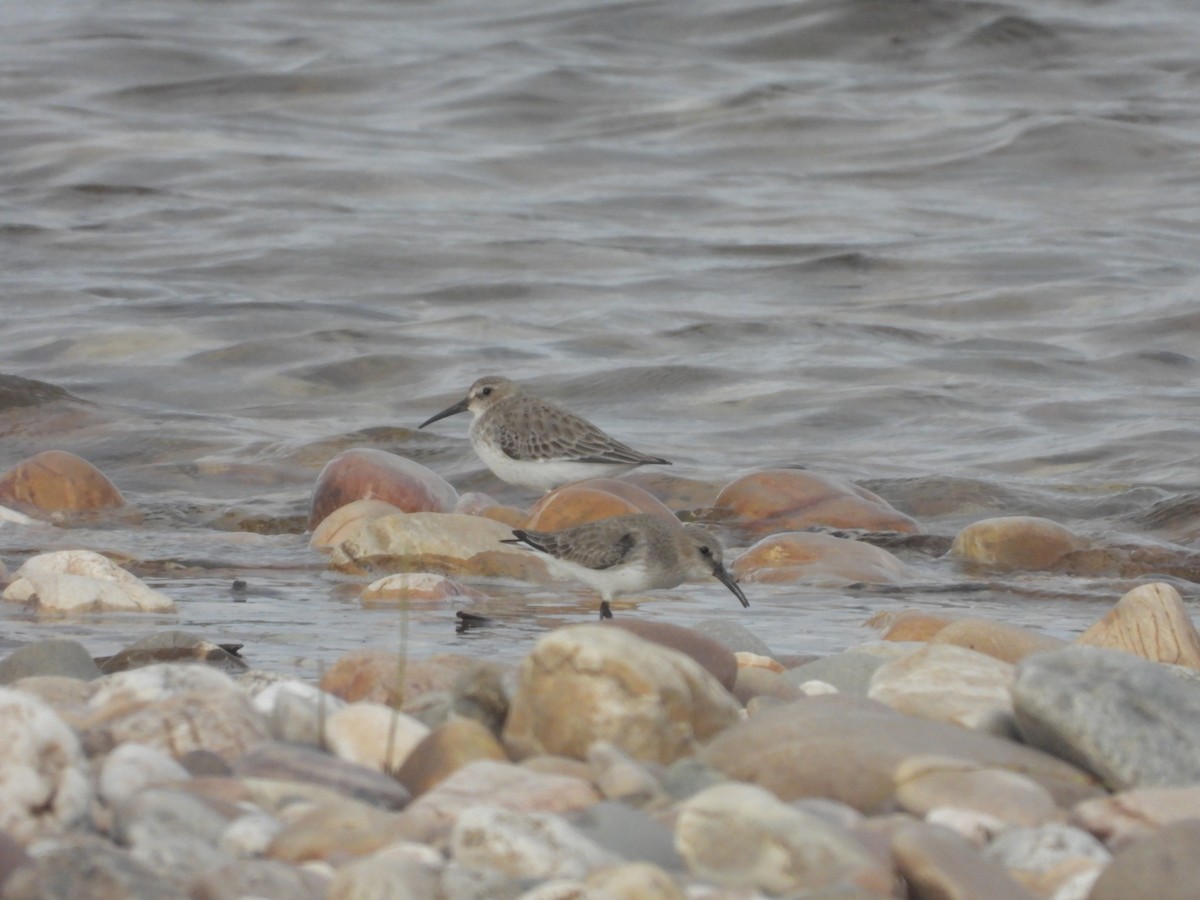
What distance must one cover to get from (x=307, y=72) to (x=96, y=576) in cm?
1679

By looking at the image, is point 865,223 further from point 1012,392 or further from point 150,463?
point 150,463

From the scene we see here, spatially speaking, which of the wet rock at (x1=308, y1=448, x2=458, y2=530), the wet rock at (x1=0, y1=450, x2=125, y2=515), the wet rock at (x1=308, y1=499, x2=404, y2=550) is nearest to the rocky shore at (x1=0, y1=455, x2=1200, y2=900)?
the wet rock at (x1=308, y1=499, x2=404, y2=550)

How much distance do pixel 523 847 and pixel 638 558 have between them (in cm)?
346

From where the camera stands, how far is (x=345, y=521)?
779cm

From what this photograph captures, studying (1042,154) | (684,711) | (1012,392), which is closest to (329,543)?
(684,711)

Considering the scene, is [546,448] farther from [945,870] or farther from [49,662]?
[945,870]

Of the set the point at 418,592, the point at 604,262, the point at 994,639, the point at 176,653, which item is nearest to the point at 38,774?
the point at 176,653

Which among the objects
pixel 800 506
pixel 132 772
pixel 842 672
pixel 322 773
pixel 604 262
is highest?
pixel 132 772

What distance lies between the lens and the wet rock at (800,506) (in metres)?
8.55

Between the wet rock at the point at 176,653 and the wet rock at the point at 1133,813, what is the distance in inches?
98.1

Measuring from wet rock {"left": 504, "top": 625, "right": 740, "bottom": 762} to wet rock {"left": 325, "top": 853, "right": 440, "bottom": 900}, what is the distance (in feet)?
3.13

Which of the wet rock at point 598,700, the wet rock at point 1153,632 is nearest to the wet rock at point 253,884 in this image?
the wet rock at point 598,700

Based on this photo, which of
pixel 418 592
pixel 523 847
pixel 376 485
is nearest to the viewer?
pixel 523 847

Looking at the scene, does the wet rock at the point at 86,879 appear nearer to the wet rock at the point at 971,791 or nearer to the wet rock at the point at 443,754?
the wet rock at the point at 443,754
